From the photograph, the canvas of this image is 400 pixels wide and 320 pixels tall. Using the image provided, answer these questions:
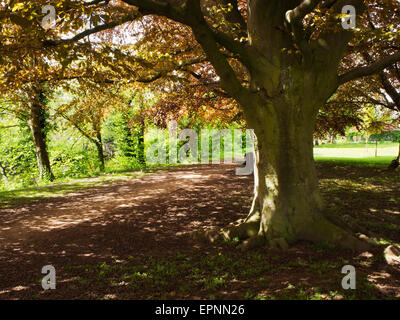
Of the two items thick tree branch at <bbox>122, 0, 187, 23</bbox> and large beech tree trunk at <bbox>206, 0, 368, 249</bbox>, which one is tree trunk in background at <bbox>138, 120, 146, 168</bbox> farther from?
thick tree branch at <bbox>122, 0, 187, 23</bbox>

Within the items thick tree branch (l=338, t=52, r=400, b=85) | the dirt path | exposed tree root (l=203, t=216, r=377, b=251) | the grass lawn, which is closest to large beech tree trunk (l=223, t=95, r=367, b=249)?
exposed tree root (l=203, t=216, r=377, b=251)

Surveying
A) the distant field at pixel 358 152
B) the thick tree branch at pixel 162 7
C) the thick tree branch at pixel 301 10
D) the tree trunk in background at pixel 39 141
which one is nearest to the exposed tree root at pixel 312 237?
the thick tree branch at pixel 301 10

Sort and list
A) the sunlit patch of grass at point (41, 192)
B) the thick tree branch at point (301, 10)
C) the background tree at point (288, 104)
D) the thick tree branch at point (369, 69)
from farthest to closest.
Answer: the sunlit patch of grass at point (41, 192) < the thick tree branch at point (369, 69) < the background tree at point (288, 104) < the thick tree branch at point (301, 10)

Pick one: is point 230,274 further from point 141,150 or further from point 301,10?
point 141,150

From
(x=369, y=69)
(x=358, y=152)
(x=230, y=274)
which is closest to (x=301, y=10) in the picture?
(x=369, y=69)

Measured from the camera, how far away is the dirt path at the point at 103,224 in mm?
5203

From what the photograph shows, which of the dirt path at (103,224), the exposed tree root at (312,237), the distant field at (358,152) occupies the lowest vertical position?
the dirt path at (103,224)

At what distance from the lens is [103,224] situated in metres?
7.28

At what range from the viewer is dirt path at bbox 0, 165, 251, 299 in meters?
5.20

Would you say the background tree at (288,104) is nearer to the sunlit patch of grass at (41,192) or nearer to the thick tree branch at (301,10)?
the thick tree branch at (301,10)
